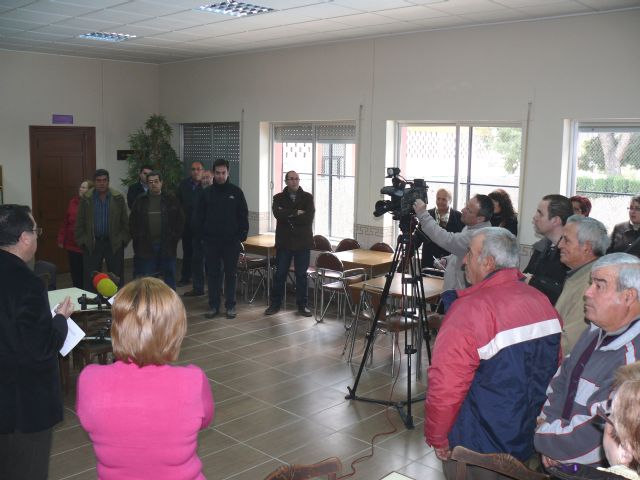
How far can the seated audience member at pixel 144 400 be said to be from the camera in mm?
2004

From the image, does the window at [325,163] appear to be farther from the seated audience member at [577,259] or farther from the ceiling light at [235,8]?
the seated audience member at [577,259]

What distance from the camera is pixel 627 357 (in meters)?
2.40

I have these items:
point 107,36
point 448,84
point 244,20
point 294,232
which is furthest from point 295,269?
point 107,36

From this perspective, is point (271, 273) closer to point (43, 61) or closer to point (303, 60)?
point (303, 60)

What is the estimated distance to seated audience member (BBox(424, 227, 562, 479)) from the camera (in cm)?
265

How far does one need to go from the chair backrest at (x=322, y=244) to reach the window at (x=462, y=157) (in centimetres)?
137

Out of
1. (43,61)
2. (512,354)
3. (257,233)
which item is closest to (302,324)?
(257,233)

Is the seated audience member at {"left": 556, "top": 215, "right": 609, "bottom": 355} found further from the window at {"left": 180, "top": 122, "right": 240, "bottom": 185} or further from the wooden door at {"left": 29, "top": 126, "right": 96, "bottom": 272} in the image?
the wooden door at {"left": 29, "top": 126, "right": 96, "bottom": 272}

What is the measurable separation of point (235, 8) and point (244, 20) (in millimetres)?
479

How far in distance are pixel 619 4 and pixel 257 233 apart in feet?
19.6

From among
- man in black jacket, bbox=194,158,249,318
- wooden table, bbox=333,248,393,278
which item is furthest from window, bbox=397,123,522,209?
man in black jacket, bbox=194,158,249,318

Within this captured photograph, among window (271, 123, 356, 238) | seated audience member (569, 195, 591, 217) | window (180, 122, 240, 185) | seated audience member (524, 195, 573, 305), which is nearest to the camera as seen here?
seated audience member (524, 195, 573, 305)

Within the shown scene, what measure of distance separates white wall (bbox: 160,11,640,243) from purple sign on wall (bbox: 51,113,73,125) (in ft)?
7.55

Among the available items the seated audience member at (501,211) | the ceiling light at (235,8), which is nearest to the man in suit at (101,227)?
the ceiling light at (235,8)
